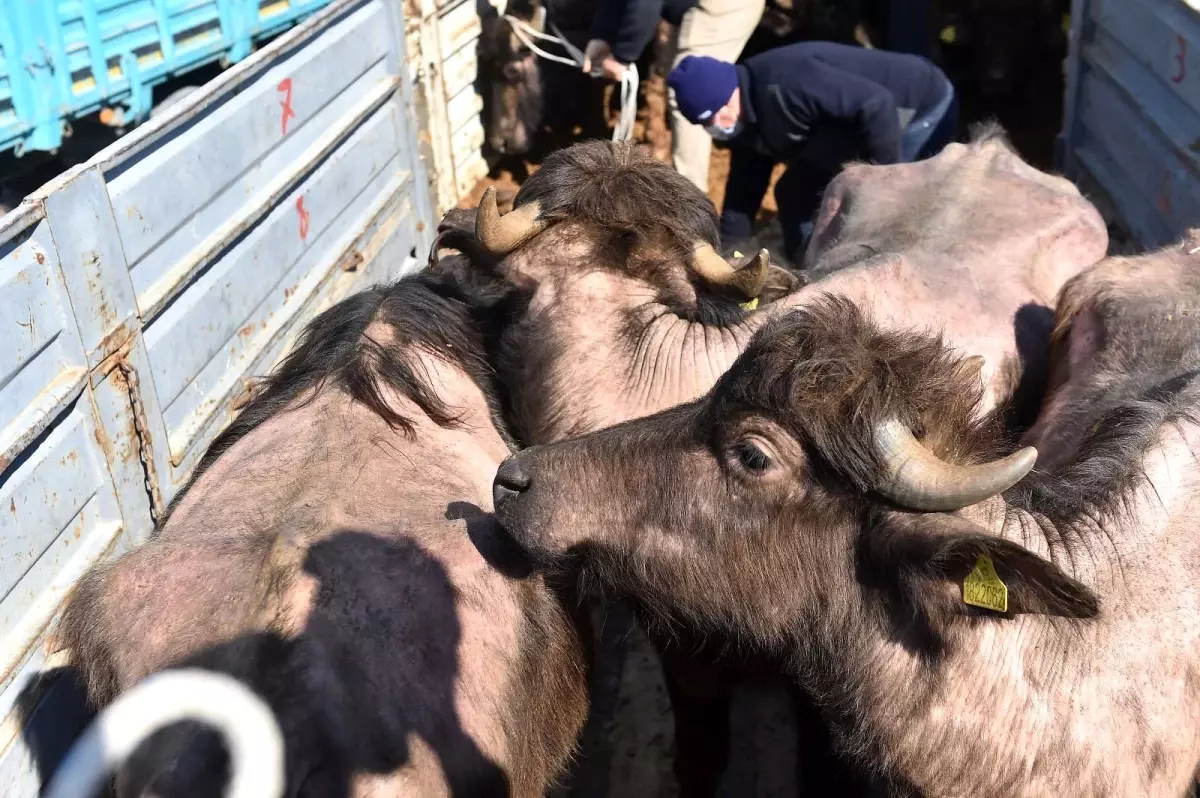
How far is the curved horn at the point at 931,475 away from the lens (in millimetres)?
2646

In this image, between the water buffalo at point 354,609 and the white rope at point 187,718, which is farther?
the water buffalo at point 354,609

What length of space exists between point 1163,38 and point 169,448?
5631 mm

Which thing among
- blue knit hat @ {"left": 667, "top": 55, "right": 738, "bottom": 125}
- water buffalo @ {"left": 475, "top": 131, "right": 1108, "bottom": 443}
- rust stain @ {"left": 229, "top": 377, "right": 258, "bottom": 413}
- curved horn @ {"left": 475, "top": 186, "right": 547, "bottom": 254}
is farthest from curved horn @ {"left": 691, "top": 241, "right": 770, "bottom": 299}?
blue knit hat @ {"left": 667, "top": 55, "right": 738, "bottom": 125}

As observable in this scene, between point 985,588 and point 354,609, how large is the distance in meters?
1.54

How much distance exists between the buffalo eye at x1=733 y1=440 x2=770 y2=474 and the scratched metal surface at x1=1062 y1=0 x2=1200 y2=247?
12.6ft

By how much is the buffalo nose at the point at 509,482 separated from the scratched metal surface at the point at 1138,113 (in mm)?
4200

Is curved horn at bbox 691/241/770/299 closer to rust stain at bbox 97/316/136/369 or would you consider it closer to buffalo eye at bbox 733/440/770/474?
buffalo eye at bbox 733/440/770/474

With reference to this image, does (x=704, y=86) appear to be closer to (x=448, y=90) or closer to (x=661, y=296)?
(x=448, y=90)

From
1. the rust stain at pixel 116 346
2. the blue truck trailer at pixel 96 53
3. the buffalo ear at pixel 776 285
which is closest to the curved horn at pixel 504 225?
the buffalo ear at pixel 776 285

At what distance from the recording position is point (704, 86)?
268 inches

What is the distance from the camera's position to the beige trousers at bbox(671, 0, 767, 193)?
27.7 ft

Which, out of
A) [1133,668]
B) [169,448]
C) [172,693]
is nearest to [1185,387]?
[1133,668]

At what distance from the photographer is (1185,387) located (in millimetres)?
3709

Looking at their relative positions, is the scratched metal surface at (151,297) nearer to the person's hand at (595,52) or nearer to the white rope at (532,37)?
the person's hand at (595,52)
